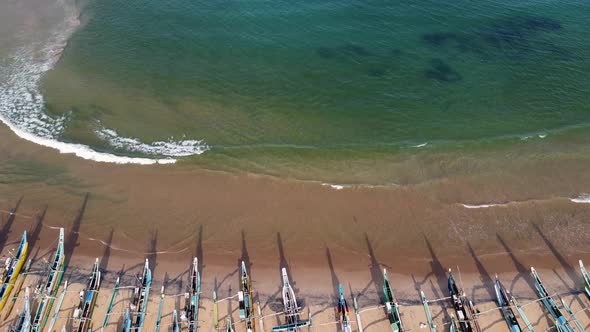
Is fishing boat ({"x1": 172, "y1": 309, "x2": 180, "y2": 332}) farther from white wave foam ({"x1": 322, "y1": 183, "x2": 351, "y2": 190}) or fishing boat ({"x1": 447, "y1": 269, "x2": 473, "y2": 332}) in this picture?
fishing boat ({"x1": 447, "y1": 269, "x2": 473, "y2": 332})

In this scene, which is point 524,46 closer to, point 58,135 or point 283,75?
point 283,75

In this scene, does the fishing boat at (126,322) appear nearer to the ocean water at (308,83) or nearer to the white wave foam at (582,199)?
the ocean water at (308,83)

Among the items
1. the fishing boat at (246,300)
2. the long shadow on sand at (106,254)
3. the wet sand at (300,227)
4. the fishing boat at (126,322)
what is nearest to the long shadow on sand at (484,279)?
the wet sand at (300,227)

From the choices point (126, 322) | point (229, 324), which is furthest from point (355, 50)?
point (126, 322)

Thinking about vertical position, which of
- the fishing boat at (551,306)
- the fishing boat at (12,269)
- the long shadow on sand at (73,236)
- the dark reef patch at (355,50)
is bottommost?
the fishing boat at (551,306)

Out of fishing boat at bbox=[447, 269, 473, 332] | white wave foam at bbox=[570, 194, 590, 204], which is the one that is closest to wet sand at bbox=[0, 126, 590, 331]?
white wave foam at bbox=[570, 194, 590, 204]

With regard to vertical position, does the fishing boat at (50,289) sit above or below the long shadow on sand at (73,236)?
below

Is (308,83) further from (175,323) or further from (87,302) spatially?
(87,302)
